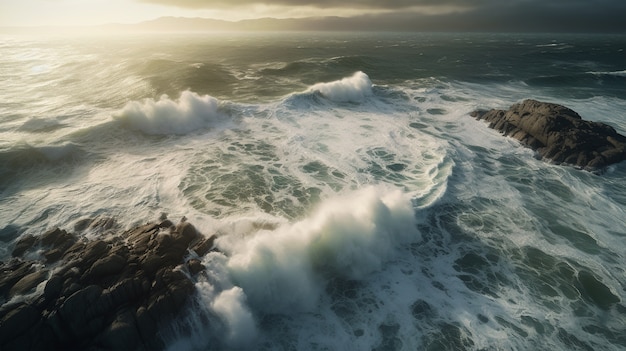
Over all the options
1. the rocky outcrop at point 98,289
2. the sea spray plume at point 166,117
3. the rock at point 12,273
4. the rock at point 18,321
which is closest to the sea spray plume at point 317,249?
the rocky outcrop at point 98,289

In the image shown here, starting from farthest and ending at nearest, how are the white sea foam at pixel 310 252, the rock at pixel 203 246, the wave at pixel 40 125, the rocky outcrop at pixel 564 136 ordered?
the wave at pixel 40 125
the rocky outcrop at pixel 564 136
the rock at pixel 203 246
the white sea foam at pixel 310 252

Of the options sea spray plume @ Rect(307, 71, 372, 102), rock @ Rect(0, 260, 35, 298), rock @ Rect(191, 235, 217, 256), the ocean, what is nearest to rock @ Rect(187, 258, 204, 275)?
the ocean

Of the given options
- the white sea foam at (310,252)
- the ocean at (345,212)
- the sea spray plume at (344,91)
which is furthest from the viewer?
the sea spray plume at (344,91)

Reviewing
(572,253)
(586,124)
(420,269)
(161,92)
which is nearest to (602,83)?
(586,124)

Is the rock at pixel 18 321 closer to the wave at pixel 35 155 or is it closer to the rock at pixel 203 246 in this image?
the rock at pixel 203 246

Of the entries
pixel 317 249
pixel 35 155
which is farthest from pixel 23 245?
pixel 317 249

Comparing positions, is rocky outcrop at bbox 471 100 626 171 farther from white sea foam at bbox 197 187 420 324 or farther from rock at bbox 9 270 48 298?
rock at bbox 9 270 48 298
